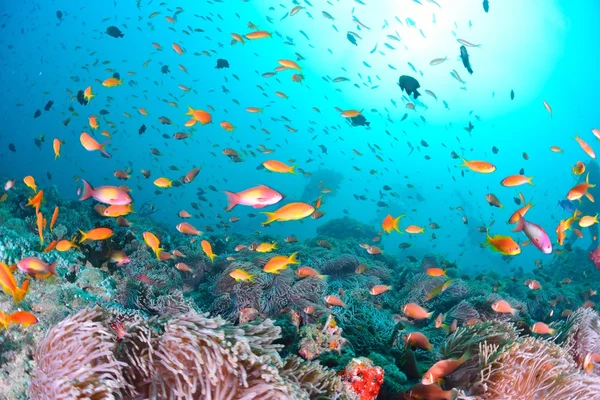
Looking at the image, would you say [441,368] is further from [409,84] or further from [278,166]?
[409,84]

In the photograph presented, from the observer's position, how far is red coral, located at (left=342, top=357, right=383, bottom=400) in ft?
8.57

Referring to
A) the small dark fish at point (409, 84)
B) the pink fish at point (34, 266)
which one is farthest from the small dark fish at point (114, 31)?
the pink fish at point (34, 266)

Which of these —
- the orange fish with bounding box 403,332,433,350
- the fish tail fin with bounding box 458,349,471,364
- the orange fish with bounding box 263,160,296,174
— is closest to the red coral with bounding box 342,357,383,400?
the fish tail fin with bounding box 458,349,471,364

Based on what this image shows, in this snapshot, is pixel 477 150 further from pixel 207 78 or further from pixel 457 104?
pixel 207 78

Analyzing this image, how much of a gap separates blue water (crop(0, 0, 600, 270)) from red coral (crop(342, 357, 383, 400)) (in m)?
41.9

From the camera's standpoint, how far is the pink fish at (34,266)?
418 cm

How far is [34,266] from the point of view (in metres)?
4.21

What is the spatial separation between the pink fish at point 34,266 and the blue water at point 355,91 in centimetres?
3963

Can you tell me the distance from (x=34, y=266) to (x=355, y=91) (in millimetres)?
101596

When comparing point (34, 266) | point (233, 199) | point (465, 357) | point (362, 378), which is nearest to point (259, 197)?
point (233, 199)

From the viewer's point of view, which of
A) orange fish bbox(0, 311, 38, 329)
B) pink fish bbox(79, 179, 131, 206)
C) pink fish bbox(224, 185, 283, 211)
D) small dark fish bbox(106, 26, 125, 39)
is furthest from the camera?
small dark fish bbox(106, 26, 125, 39)

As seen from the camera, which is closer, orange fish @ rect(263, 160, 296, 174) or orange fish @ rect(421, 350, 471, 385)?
orange fish @ rect(421, 350, 471, 385)

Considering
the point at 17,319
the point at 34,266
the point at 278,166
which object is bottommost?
the point at 34,266

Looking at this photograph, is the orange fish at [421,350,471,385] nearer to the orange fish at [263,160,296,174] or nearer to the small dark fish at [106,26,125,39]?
the orange fish at [263,160,296,174]
